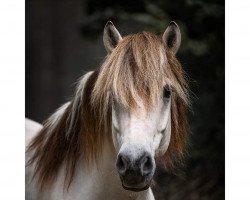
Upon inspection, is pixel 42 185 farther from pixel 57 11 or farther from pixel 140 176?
pixel 57 11

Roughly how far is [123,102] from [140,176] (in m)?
0.33

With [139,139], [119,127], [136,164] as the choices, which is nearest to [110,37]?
[119,127]

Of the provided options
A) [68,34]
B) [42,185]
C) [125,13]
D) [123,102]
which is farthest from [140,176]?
[68,34]

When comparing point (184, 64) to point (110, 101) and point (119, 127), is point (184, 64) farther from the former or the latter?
point (119, 127)

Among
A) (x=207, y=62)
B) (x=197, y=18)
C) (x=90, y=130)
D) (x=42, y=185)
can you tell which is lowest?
(x=42, y=185)

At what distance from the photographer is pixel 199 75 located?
186 inches

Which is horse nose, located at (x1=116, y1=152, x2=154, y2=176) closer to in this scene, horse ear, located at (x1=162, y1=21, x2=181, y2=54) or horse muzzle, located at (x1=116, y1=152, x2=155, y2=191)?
horse muzzle, located at (x1=116, y1=152, x2=155, y2=191)

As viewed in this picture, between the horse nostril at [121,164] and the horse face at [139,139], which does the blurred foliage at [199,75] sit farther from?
the horse nostril at [121,164]

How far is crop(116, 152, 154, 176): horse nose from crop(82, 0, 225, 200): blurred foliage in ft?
4.66

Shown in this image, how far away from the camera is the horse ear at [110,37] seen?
2.92 meters

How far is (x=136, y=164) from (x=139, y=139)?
11 cm

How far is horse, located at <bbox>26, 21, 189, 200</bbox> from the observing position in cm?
262

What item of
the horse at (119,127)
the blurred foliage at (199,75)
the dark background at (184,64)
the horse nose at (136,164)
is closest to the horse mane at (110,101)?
the horse at (119,127)
